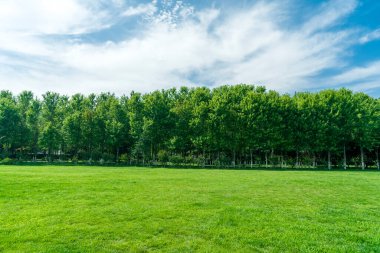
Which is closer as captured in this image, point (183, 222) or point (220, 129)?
point (183, 222)

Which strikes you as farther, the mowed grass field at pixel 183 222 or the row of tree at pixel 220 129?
the row of tree at pixel 220 129

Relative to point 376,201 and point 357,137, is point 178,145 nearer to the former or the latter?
point 357,137

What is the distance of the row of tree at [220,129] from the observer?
5231cm

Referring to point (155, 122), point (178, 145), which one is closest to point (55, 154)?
point (155, 122)

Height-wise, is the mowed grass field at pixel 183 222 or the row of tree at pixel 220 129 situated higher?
the row of tree at pixel 220 129

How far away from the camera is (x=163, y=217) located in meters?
9.95

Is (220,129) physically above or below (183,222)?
above

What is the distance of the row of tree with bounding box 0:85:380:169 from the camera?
52.3 meters

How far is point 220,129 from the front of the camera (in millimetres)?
53969

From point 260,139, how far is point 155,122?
77.5 ft

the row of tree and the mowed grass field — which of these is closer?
the mowed grass field

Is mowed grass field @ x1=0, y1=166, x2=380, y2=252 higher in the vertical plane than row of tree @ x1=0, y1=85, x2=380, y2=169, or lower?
lower

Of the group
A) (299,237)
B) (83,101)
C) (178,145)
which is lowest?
(299,237)

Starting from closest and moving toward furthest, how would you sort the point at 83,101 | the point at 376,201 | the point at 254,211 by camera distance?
the point at 254,211, the point at 376,201, the point at 83,101
